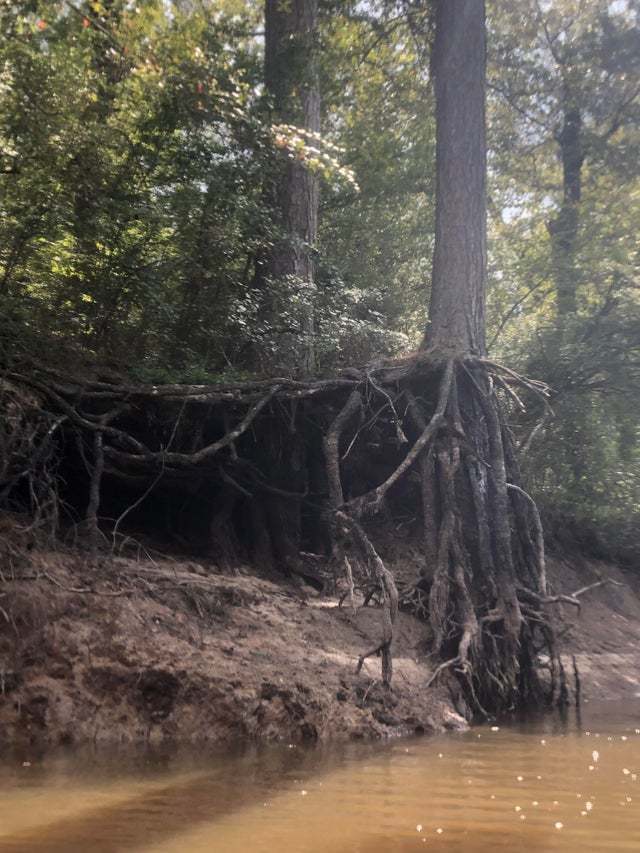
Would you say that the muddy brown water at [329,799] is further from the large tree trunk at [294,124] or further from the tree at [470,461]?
the large tree trunk at [294,124]

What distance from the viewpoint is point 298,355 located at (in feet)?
30.0

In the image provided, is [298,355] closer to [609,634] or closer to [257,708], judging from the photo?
[257,708]

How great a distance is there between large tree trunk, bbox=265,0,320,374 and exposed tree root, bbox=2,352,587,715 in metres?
1.99

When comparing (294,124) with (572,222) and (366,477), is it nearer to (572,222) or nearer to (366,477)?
(366,477)

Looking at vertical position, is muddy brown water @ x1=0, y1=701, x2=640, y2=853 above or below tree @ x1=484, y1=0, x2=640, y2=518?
below

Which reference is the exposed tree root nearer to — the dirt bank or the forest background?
the dirt bank

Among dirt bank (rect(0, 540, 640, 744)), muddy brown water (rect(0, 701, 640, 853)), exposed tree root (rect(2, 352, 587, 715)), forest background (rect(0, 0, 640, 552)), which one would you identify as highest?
forest background (rect(0, 0, 640, 552))

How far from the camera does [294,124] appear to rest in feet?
33.3

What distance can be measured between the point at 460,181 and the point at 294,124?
212 centimetres

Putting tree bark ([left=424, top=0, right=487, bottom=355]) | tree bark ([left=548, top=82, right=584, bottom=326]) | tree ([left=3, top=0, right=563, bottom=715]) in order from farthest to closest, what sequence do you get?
1. tree bark ([left=548, top=82, right=584, bottom=326])
2. tree bark ([left=424, top=0, right=487, bottom=355])
3. tree ([left=3, top=0, right=563, bottom=715])

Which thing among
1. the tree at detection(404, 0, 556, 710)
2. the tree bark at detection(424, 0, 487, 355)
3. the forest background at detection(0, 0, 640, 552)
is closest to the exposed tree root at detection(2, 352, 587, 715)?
the tree at detection(404, 0, 556, 710)

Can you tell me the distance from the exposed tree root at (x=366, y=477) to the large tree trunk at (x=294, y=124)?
1987mm

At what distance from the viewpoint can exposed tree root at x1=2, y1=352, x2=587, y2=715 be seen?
276 inches

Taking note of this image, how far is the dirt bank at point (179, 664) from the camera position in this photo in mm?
5273
